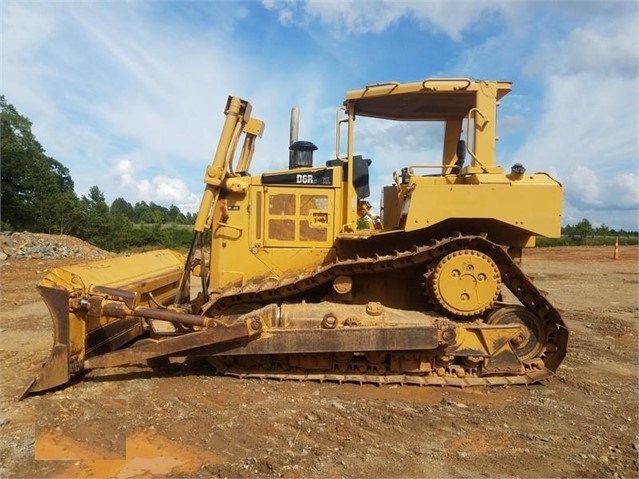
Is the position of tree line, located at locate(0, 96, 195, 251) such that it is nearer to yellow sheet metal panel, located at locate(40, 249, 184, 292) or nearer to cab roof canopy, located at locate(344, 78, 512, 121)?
yellow sheet metal panel, located at locate(40, 249, 184, 292)

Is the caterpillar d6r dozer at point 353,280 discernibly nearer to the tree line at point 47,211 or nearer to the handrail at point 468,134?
the handrail at point 468,134

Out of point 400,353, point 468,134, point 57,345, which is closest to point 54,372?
point 57,345

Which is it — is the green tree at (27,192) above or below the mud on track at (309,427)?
above

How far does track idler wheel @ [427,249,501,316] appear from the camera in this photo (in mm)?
5098

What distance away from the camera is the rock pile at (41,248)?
18828 mm

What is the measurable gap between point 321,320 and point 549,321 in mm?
2600

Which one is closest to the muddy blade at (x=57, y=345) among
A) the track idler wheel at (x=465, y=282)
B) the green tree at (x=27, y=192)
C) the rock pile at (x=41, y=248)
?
the track idler wheel at (x=465, y=282)

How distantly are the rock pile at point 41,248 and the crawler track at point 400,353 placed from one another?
1645 centimetres

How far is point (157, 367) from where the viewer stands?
5742 millimetres

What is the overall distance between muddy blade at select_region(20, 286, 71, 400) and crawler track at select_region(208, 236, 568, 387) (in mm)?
1478

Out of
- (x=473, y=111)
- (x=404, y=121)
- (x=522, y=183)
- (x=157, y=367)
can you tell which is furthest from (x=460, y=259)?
(x=157, y=367)

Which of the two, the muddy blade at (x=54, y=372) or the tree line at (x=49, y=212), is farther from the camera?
the tree line at (x=49, y=212)

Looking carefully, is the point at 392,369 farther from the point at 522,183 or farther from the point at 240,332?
the point at 522,183

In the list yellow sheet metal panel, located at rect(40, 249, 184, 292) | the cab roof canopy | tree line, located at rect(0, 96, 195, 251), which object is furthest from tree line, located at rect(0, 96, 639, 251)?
the cab roof canopy
